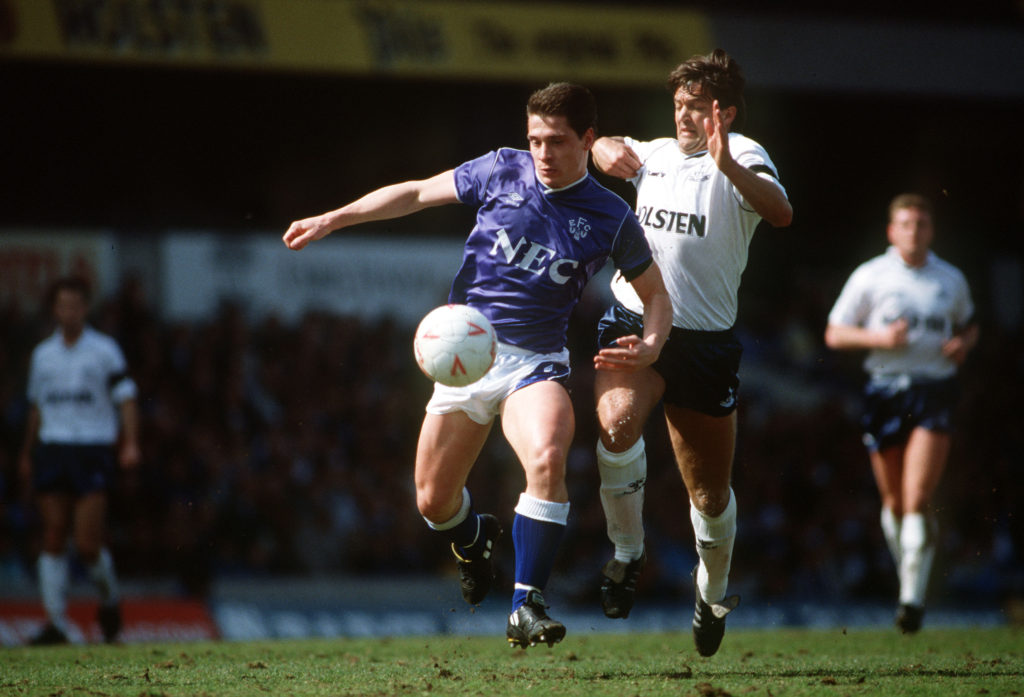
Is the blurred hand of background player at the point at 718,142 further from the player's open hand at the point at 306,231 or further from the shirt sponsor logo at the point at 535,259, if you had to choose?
the player's open hand at the point at 306,231

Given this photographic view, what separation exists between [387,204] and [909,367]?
15.4ft

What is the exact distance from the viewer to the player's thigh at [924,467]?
8.88m

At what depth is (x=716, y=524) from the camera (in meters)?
6.87

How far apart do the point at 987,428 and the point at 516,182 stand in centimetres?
1332

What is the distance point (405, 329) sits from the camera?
1739 cm

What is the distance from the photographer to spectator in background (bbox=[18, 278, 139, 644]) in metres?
9.61

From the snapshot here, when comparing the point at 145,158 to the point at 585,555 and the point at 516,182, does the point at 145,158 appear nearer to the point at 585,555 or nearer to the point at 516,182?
the point at 585,555

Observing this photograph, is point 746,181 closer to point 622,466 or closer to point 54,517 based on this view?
point 622,466

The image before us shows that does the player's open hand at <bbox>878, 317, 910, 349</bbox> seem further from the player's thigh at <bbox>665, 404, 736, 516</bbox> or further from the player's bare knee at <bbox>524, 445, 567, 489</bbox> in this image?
the player's bare knee at <bbox>524, 445, 567, 489</bbox>

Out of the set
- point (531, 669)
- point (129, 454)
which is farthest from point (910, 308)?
point (129, 454)

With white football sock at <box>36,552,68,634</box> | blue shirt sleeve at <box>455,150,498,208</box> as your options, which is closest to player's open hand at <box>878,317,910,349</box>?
blue shirt sleeve at <box>455,150,498,208</box>

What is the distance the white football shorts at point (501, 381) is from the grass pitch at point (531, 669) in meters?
1.26

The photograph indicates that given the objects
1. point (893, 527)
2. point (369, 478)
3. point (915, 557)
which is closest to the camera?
point (915, 557)

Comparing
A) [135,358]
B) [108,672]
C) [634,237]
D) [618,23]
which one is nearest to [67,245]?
[135,358]
